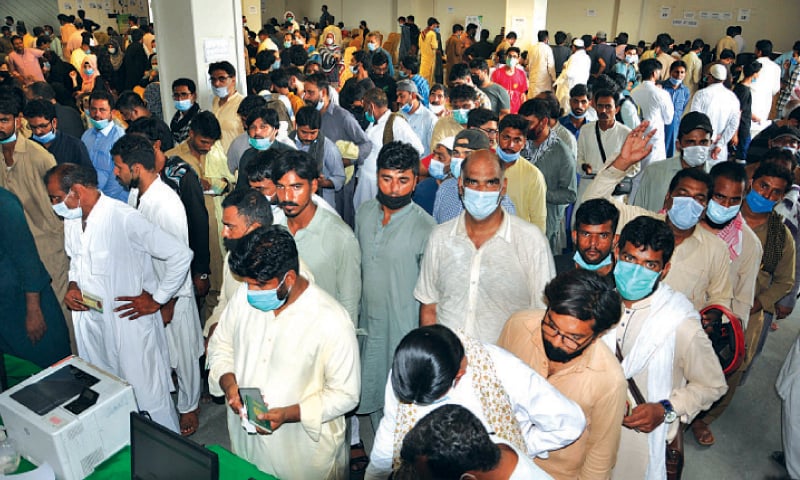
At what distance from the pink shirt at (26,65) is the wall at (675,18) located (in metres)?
13.8

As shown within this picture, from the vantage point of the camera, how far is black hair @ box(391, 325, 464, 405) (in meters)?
1.85

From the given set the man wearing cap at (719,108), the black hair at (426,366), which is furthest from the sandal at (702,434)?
the man wearing cap at (719,108)

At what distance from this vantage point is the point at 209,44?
6.64m

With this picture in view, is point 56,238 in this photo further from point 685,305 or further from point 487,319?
point 685,305

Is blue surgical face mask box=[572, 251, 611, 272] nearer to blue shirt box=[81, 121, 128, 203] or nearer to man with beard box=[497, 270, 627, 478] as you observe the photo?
man with beard box=[497, 270, 627, 478]

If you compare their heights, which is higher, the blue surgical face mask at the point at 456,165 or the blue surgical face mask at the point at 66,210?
the blue surgical face mask at the point at 456,165

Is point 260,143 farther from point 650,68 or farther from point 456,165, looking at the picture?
point 650,68

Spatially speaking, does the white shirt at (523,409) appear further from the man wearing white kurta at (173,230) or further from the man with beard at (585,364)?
the man wearing white kurta at (173,230)

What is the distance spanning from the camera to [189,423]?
3.85 metres

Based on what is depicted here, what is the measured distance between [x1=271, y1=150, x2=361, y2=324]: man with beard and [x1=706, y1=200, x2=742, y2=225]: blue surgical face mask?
6.42 ft

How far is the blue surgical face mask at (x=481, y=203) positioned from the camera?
2.87 meters

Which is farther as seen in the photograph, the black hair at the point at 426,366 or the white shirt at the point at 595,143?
the white shirt at the point at 595,143

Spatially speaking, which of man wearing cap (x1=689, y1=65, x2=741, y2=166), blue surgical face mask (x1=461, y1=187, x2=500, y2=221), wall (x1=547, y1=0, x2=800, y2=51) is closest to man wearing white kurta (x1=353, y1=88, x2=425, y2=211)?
A: blue surgical face mask (x1=461, y1=187, x2=500, y2=221)

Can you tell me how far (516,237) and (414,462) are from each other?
1.47m
